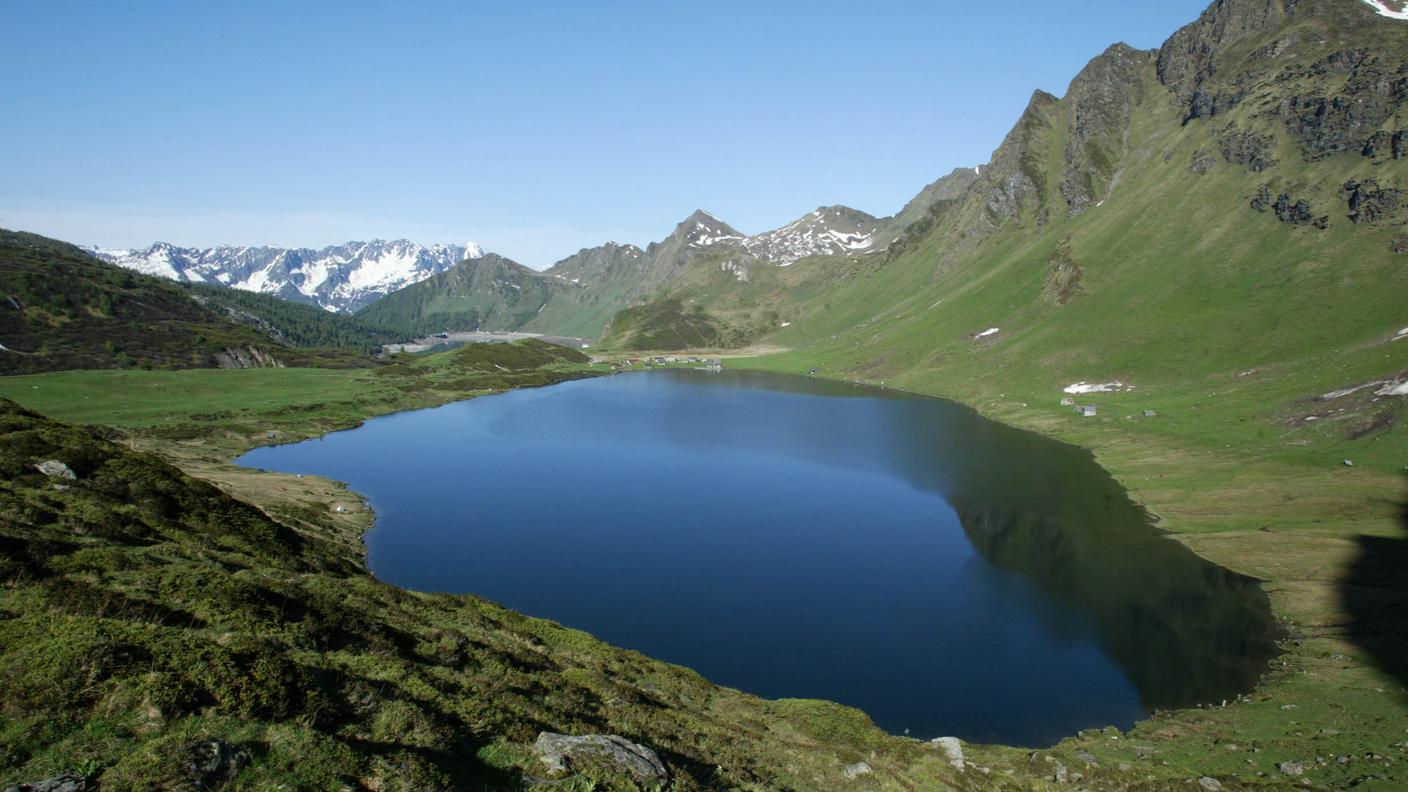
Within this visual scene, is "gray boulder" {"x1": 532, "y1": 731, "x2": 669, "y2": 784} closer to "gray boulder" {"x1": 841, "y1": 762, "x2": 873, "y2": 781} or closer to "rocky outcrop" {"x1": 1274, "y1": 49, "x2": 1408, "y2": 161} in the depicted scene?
"gray boulder" {"x1": 841, "y1": 762, "x2": 873, "y2": 781}

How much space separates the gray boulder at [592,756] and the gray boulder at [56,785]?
992 centimetres

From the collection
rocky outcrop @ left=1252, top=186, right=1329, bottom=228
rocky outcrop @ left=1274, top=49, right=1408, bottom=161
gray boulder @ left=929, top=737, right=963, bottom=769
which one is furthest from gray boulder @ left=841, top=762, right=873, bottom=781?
rocky outcrop @ left=1274, top=49, right=1408, bottom=161

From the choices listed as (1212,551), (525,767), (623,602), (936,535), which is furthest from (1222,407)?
(525,767)

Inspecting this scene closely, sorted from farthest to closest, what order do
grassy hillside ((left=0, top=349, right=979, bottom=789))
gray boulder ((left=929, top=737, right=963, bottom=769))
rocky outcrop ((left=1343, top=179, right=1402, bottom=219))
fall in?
rocky outcrop ((left=1343, top=179, right=1402, bottom=219)) < gray boulder ((left=929, top=737, right=963, bottom=769)) < grassy hillside ((left=0, top=349, right=979, bottom=789))

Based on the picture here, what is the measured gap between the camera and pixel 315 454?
12488 centimetres

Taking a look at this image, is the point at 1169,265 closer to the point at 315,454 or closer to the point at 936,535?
the point at 936,535

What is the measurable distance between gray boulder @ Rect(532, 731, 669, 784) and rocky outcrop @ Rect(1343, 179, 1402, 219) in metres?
217

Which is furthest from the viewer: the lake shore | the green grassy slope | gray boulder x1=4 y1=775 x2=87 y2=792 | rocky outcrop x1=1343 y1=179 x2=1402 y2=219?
rocky outcrop x1=1343 y1=179 x2=1402 y2=219

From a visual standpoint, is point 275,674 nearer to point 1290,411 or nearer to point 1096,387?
point 1290,411

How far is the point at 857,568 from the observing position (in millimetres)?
72000

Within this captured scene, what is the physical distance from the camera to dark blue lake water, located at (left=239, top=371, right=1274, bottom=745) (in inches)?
1961

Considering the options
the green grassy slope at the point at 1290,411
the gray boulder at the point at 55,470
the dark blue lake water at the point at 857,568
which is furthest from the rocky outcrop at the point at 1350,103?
the gray boulder at the point at 55,470

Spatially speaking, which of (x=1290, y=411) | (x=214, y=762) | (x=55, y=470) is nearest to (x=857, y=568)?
(x=55, y=470)

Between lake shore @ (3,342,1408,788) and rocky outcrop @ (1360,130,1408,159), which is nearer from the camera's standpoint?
lake shore @ (3,342,1408,788)
